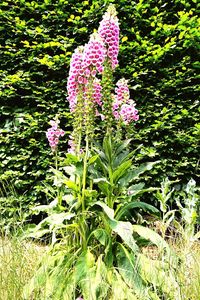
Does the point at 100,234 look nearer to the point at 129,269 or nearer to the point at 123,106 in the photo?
the point at 129,269

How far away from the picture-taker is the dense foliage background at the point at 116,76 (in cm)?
463

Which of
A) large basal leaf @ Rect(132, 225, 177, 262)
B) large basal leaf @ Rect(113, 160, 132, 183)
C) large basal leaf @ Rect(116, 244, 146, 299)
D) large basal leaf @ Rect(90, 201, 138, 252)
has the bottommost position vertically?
large basal leaf @ Rect(116, 244, 146, 299)

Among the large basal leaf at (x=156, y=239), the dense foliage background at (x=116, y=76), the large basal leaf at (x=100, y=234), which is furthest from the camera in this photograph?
the dense foliage background at (x=116, y=76)

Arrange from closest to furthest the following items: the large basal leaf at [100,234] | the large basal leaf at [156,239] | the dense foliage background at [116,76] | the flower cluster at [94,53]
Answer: the large basal leaf at [156,239], the large basal leaf at [100,234], the flower cluster at [94,53], the dense foliage background at [116,76]

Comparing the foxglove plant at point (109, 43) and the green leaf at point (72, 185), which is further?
the foxglove plant at point (109, 43)

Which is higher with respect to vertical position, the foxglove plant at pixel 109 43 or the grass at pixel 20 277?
the foxglove plant at pixel 109 43

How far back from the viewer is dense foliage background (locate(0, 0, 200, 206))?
463 cm

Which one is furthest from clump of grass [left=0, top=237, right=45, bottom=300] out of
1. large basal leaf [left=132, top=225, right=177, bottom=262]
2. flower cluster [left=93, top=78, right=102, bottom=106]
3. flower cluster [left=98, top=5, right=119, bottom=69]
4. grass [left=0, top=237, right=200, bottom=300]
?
flower cluster [left=98, top=5, right=119, bottom=69]

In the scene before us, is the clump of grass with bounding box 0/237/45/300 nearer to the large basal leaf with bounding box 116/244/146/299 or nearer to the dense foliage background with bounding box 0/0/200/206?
the large basal leaf with bounding box 116/244/146/299

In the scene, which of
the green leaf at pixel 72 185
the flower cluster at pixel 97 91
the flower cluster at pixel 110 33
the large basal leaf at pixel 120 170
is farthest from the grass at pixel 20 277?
the flower cluster at pixel 110 33

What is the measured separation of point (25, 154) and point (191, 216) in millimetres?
2002

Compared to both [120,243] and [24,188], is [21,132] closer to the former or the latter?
[24,188]

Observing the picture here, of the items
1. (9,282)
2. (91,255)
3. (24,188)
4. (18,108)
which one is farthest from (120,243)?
(18,108)

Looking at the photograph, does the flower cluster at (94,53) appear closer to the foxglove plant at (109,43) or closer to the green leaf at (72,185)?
the foxglove plant at (109,43)
